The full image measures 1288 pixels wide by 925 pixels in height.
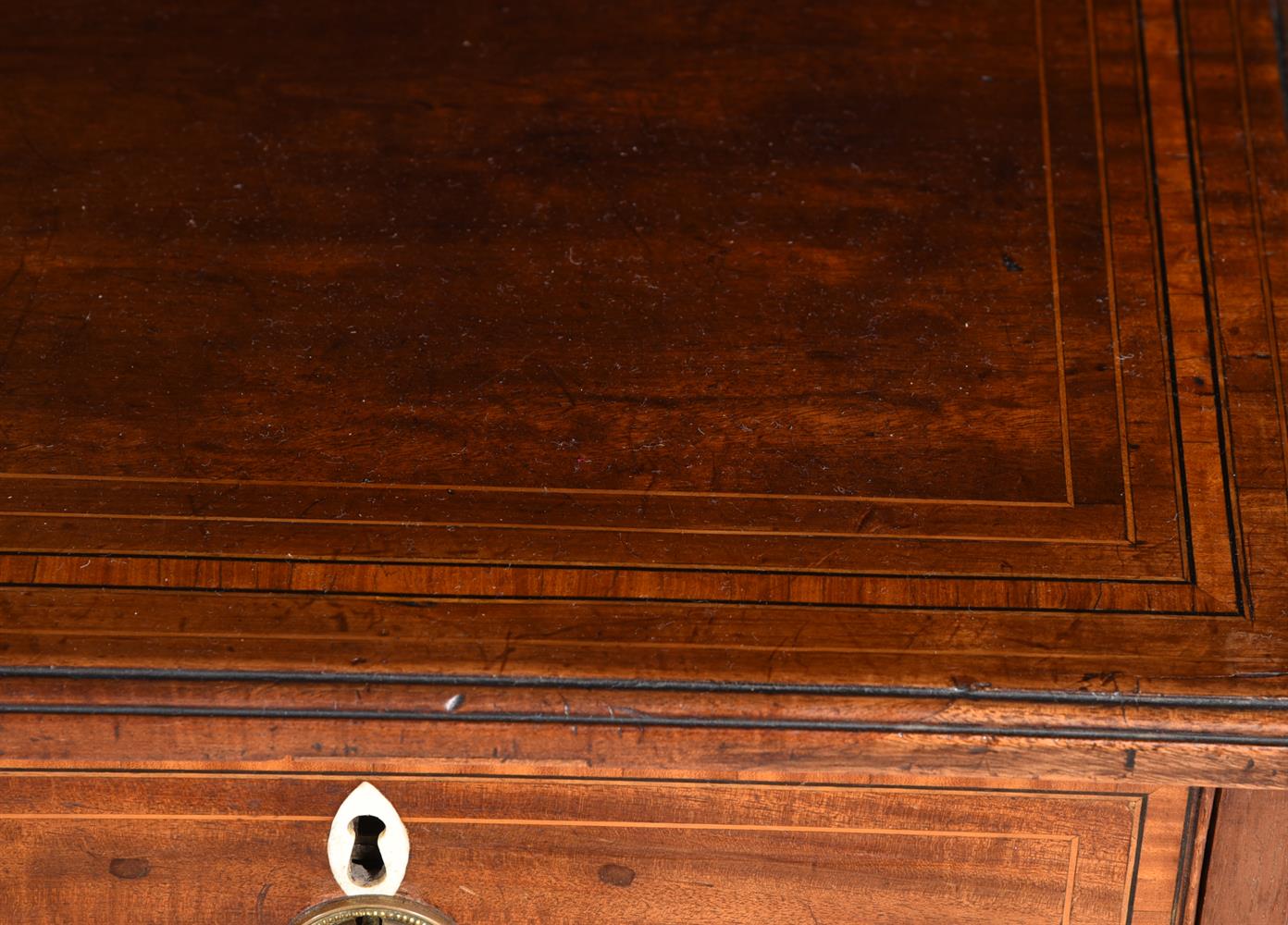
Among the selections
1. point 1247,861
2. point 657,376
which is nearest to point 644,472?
point 657,376

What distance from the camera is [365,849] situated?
3.05 ft

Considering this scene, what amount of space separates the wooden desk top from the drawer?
9 centimetres

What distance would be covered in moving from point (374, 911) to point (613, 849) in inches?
6.5

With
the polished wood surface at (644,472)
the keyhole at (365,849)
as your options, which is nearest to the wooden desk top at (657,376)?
the polished wood surface at (644,472)

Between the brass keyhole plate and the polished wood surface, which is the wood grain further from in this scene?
the brass keyhole plate

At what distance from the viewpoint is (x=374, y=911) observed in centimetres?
93

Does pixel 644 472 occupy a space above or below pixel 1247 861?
above

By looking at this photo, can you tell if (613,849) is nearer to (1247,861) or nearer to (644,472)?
(644,472)

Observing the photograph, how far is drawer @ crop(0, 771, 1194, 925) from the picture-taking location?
89 centimetres

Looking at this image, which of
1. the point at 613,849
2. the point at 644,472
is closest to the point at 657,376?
the point at 644,472

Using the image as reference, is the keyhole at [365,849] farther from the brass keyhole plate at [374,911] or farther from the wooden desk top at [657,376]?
the wooden desk top at [657,376]

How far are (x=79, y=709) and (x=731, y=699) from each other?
37 centimetres

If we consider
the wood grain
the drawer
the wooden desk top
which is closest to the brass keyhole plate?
the drawer

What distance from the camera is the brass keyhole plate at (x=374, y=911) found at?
92 cm
